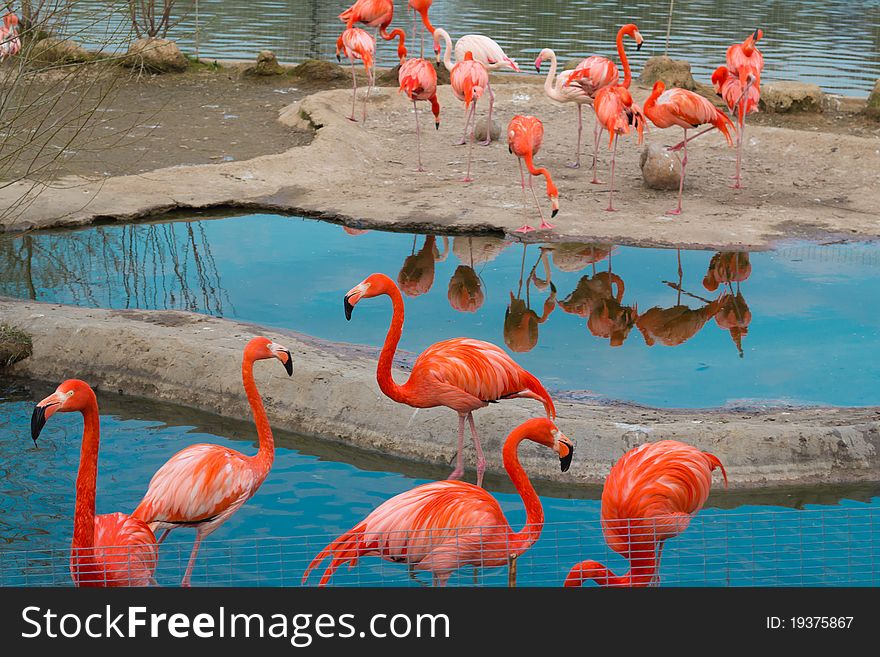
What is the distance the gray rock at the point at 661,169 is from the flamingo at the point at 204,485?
19.6 ft

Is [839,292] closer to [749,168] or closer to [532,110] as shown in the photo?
[749,168]

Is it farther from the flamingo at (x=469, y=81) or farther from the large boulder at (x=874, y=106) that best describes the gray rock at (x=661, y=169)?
the large boulder at (x=874, y=106)

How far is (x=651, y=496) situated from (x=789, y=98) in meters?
9.45

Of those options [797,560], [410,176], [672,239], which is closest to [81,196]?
[410,176]

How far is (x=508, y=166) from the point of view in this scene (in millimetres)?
10141

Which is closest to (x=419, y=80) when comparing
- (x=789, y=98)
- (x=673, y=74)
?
(x=673, y=74)

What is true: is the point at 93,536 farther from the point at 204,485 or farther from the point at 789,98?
the point at 789,98

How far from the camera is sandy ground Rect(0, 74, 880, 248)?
8.19 meters

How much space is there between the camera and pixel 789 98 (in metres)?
11.9

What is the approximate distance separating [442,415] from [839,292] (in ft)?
10.9

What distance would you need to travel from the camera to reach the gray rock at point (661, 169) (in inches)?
362

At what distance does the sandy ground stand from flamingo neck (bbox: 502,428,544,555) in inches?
182

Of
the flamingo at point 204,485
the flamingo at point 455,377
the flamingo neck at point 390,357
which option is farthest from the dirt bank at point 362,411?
the flamingo at point 204,485

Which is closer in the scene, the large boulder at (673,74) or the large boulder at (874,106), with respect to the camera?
the large boulder at (874,106)
